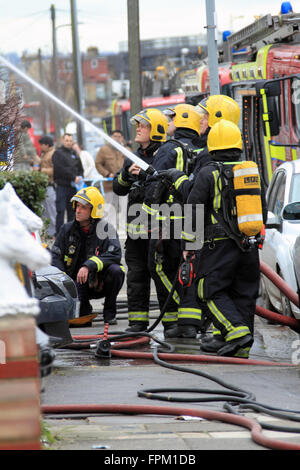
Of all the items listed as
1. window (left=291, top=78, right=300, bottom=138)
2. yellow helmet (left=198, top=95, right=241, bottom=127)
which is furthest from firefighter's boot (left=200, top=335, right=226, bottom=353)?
window (left=291, top=78, right=300, bottom=138)

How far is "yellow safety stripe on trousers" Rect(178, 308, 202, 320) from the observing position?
25.7 ft

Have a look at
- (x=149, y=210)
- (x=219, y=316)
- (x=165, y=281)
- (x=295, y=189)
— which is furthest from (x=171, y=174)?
(x=295, y=189)

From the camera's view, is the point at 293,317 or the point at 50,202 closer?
the point at 293,317

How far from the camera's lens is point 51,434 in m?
4.35

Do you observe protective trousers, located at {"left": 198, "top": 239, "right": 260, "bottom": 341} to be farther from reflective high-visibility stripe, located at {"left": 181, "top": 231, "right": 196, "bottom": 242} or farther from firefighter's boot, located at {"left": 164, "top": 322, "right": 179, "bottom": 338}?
firefighter's boot, located at {"left": 164, "top": 322, "right": 179, "bottom": 338}

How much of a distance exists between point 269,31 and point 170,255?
26.0 ft

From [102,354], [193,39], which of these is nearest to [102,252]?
[102,354]

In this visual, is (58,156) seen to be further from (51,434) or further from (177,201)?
(51,434)

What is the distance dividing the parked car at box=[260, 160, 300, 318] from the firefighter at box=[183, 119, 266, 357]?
2.42 feet

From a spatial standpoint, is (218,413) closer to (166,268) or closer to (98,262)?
(166,268)

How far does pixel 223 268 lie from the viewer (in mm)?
7152

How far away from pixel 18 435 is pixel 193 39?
99.2 m

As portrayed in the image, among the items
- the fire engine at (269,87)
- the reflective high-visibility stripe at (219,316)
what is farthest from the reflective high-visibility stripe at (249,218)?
the fire engine at (269,87)

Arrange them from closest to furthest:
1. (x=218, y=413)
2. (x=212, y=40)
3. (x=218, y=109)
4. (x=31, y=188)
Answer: (x=218, y=413), (x=218, y=109), (x=212, y=40), (x=31, y=188)
